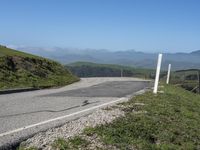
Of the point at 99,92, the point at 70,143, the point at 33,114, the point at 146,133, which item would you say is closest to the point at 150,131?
the point at 146,133

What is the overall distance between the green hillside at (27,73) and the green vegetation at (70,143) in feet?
36.7

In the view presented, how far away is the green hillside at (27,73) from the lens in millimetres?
20047

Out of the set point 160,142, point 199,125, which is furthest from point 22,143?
point 199,125

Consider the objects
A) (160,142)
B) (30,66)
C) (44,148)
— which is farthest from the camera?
(30,66)

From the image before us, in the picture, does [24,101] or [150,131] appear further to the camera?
[24,101]

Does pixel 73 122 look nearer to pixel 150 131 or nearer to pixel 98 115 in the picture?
pixel 98 115

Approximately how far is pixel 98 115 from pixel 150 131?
175cm

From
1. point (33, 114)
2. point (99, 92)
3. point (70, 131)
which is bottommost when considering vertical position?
point (99, 92)

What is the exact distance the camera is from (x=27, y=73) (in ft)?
76.6

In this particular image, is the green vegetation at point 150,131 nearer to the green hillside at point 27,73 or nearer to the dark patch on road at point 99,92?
the dark patch on road at point 99,92

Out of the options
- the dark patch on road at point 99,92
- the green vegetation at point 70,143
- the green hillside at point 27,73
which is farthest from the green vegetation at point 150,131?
the green hillside at point 27,73

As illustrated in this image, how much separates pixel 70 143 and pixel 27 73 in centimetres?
1706

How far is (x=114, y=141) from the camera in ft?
23.2

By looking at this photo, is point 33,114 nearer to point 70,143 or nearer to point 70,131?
point 70,131
